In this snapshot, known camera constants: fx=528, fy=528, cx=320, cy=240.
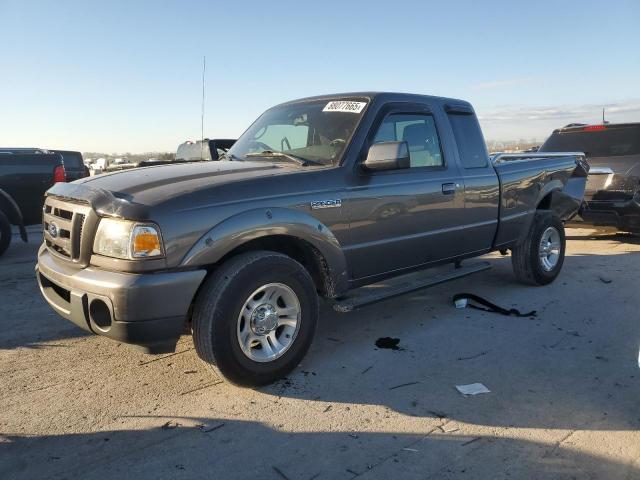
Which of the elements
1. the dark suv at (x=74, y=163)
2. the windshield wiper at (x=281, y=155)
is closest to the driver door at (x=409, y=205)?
the windshield wiper at (x=281, y=155)

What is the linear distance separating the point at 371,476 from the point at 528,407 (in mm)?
1215

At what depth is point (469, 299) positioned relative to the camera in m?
5.41

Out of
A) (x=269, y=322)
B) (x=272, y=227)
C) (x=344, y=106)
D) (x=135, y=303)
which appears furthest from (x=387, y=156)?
(x=135, y=303)

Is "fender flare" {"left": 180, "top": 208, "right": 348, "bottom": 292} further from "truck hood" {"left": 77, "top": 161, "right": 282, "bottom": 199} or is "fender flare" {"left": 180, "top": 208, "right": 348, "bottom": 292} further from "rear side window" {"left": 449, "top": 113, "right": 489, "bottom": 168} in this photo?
"rear side window" {"left": 449, "top": 113, "right": 489, "bottom": 168}

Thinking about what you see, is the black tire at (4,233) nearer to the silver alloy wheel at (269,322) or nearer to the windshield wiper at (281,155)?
the windshield wiper at (281,155)

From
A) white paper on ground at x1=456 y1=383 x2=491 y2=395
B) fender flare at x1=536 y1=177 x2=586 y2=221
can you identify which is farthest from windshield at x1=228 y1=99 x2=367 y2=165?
fender flare at x1=536 y1=177 x2=586 y2=221

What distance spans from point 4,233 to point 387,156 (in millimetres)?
6476

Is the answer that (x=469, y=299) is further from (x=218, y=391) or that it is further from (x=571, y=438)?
(x=218, y=391)

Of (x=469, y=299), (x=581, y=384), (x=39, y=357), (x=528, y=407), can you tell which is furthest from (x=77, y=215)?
(x=469, y=299)

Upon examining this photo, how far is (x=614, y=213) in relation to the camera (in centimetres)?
809

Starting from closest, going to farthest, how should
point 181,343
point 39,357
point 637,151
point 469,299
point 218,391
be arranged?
point 218,391, point 39,357, point 181,343, point 469,299, point 637,151

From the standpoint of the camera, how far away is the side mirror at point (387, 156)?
3.79m

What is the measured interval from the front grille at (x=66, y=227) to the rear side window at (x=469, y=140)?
335cm

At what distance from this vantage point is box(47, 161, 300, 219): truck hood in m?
3.06
